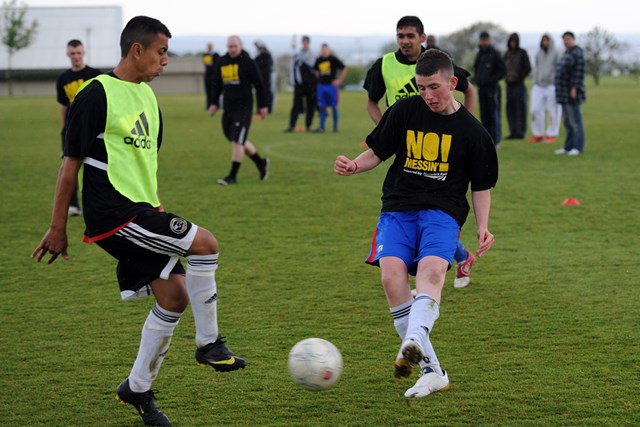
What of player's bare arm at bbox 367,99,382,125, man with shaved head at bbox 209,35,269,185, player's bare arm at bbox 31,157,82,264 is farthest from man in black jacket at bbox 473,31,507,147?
player's bare arm at bbox 31,157,82,264

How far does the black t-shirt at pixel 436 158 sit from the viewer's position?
5.36 m

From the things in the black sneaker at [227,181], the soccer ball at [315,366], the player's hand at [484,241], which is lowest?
the black sneaker at [227,181]

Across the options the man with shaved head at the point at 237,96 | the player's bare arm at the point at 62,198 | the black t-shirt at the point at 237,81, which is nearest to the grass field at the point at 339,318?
the man with shaved head at the point at 237,96

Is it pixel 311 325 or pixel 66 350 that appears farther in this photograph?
pixel 311 325

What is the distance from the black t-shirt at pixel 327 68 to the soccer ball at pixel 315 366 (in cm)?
1970

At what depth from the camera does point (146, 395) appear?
192 inches

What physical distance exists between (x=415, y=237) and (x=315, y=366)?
985 millimetres

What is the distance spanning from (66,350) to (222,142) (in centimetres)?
1602

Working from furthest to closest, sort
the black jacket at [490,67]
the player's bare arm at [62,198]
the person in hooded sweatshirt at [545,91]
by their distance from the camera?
the person in hooded sweatshirt at [545,91] < the black jacket at [490,67] < the player's bare arm at [62,198]

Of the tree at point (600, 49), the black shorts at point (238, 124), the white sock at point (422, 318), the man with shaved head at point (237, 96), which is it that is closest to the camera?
the white sock at point (422, 318)

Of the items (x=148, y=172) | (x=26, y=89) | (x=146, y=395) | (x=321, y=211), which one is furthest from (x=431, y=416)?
(x=26, y=89)

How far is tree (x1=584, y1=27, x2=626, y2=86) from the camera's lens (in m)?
59.4

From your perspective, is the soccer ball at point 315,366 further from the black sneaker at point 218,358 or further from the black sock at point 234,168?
the black sock at point 234,168

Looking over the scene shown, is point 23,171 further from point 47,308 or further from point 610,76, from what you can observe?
point 610,76
